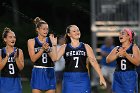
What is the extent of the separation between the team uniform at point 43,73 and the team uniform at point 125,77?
48.2 inches

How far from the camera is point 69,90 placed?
447 inches

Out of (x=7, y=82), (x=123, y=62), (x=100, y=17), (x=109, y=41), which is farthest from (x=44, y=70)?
(x=100, y=17)

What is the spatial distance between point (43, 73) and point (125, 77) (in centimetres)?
157

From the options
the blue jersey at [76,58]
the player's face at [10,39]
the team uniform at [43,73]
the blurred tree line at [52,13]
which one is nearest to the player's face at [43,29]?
the team uniform at [43,73]

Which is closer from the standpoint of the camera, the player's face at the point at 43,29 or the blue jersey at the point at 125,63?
the player's face at the point at 43,29

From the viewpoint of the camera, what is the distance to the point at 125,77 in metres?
11.9

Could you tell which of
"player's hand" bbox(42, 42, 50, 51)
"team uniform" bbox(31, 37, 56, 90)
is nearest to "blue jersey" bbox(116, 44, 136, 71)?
"team uniform" bbox(31, 37, 56, 90)

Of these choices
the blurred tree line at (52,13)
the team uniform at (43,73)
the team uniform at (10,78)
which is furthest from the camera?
the blurred tree line at (52,13)

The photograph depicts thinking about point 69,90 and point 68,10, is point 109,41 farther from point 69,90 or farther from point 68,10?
point 68,10

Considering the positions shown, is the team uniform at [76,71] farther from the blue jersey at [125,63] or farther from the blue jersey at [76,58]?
the blue jersey at [125,63]

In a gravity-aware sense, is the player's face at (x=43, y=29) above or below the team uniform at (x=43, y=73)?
above

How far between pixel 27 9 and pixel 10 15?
995 millimetres

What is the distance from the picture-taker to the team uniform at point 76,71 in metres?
11.3

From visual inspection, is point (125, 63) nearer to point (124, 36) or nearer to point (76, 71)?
point (124, 36)
